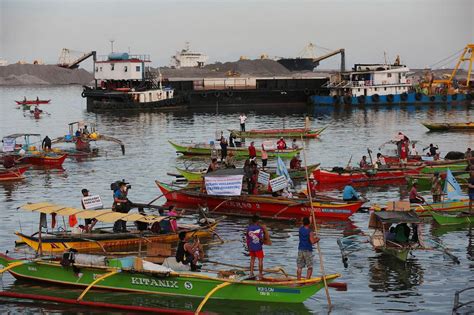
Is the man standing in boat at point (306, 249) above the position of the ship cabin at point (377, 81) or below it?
below

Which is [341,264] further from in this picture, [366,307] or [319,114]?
[319,114]

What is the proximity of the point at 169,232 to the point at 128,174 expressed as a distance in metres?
22.4

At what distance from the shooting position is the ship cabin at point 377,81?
108 m

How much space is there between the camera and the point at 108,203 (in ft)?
134

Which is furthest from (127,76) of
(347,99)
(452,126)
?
(452,126)

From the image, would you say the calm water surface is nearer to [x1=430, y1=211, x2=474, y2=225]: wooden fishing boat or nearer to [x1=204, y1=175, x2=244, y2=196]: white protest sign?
[x1=430, y1=211, x2=474, y2=225]: wooden fishing boat

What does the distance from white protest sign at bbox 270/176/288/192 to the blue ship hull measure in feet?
242

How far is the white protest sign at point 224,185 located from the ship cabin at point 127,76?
70909 mm

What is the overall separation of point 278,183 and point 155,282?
41.9 feet

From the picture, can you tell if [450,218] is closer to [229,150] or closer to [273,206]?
[273,206]

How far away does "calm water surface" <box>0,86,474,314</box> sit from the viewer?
80.8ft

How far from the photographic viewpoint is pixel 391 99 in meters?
109

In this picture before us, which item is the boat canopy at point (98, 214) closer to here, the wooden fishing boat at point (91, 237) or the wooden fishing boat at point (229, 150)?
the wooden fishing boat at point (91, 237)

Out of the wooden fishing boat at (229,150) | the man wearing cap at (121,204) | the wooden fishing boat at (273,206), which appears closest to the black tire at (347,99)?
the wooden fishing boat at (229,150)
